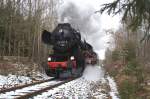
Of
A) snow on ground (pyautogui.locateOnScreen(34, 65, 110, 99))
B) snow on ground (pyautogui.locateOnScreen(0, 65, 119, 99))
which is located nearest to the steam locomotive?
snow on ground (pyautogui.locateOnScreen(0, 65, 119, 99))

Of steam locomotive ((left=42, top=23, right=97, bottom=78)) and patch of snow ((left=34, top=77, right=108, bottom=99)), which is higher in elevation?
steam locomotive ((left=42, top=23, right=97, bottom=78))

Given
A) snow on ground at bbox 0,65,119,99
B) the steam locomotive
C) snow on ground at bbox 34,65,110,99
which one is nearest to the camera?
snow on ground at bbox 34,65,110,99

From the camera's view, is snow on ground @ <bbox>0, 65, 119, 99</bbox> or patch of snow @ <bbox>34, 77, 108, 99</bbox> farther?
snow on ground @ <bbox>0, 65, 119, 99</bbox>

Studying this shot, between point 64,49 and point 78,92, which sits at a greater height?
point 64,49

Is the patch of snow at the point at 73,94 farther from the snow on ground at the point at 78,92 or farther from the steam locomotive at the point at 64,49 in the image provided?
the steam locomotive at the point at 64,49

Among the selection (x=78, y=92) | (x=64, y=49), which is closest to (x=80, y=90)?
(x=78, y=92)

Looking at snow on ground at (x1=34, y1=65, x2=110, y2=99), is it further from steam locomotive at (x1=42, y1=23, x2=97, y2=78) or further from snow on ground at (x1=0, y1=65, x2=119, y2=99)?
steam locomotive at (x1=42, y1=23, x2=97, y2=78)

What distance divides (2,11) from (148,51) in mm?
34604

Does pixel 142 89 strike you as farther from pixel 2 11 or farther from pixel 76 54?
pixel 2 11

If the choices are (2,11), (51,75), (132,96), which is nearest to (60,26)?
(51,75)

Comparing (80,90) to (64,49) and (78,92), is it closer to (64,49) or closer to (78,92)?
(78,92)

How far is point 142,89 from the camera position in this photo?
1320cm

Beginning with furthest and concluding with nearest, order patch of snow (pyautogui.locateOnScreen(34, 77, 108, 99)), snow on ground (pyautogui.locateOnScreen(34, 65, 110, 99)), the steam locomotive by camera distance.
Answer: the steam locomotive → snow on ground (pyautogui.locateOnScreen(34, 65, 110, 99)) → patch of snow (pyautogui.locateOnScreen(34, 77, 108, 99))

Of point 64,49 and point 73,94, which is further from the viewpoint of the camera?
point 64,49
